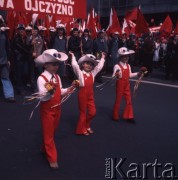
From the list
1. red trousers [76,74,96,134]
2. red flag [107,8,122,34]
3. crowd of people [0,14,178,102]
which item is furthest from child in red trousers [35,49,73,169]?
red flag [107,8,122,34]

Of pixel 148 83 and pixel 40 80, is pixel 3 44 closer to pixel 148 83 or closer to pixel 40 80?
pixel 40 80

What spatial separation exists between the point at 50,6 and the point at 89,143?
14.4ft

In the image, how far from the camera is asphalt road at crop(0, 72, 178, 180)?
429cm

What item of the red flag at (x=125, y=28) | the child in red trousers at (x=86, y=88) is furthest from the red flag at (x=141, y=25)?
the child in red trousers at (x=86, y=88)

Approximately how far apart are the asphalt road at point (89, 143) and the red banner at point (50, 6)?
229 cm

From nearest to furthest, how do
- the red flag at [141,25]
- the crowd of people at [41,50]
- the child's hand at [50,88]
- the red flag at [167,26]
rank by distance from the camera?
the child's hand at [50,88] < the crowd of people at [41,50] < the red flag at [141,25] < the red flag at [167,26]

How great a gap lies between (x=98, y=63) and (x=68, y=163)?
1.94m

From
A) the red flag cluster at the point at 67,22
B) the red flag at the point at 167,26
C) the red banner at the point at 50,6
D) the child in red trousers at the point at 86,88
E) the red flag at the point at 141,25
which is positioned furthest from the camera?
the red flag at the point at 167,26

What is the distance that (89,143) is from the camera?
17.3ft

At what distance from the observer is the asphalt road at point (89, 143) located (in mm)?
4293

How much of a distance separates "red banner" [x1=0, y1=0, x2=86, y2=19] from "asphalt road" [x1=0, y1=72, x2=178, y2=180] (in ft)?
7.50

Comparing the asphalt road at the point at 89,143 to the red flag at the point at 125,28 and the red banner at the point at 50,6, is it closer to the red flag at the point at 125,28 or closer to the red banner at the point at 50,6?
the red banner at the point at 50,6

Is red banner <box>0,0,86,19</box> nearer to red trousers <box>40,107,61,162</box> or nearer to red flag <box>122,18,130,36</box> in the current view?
red trousers <box>40,107,61,162</box>

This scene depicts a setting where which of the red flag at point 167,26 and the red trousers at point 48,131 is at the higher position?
the red flag at point 167,26
